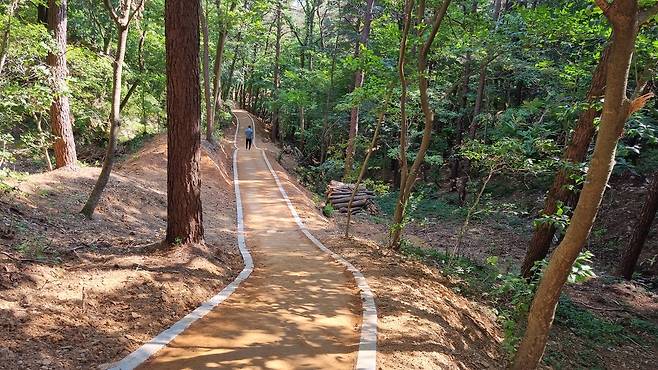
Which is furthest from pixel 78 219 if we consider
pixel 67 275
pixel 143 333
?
pixel 143 333

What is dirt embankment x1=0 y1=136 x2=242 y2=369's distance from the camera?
404 centimetres

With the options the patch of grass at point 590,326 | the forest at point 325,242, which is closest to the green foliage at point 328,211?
the forest at point 325,242

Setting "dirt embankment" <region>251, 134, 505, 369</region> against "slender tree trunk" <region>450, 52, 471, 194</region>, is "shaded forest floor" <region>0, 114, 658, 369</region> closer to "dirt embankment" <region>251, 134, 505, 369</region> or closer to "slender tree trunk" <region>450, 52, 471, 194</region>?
"dirt embankment" <region>251, 134, 505, 369</region>

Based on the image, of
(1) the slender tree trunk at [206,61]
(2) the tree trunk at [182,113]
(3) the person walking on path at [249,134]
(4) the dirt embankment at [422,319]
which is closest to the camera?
(4) the dirt embankment at [422,319]

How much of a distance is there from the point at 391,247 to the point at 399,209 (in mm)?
1086

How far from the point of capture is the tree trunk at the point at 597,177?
146 inches

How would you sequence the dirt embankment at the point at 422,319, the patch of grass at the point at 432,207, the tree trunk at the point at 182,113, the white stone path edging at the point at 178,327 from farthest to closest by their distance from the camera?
the patch of grass at the point at 432,207 → the tree trunk at the point at 182,113 → the dirt embankment at the point at 422,319 → the white stone path edging at the point at 178,327

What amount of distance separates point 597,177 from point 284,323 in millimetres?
3801

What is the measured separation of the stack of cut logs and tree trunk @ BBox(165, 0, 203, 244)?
453 inches

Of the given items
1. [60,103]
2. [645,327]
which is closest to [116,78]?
[60,103]

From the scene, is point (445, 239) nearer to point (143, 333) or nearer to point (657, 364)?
point (657, 364)

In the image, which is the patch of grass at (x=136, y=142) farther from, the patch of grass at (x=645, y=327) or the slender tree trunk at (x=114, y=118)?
the patch of grass at (x=645, y=327)

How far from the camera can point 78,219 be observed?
28.3 ft

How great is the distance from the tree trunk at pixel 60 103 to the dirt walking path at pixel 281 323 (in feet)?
20.9
